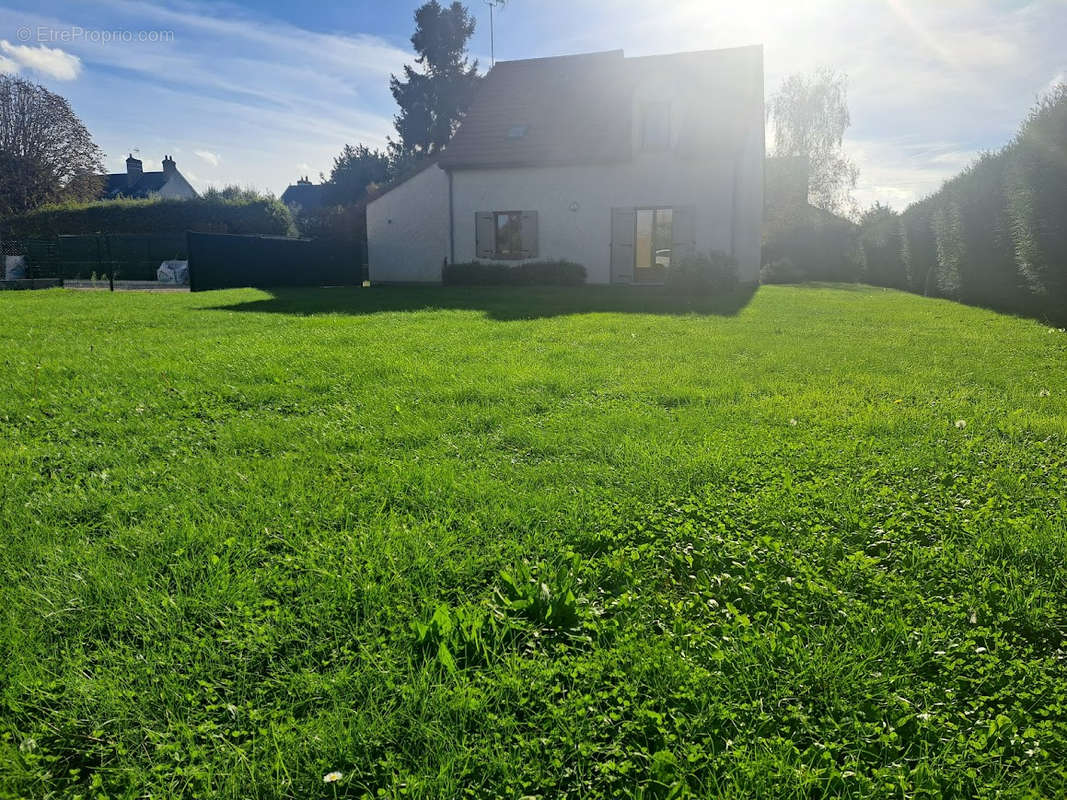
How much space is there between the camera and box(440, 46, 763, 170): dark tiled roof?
1719cm

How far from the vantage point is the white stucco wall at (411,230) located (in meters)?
19.5

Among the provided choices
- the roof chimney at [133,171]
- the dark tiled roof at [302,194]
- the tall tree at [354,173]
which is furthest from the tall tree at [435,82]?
the roof chimney at [133,171]

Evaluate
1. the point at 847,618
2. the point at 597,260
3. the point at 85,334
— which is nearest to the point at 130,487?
the point at 847,618

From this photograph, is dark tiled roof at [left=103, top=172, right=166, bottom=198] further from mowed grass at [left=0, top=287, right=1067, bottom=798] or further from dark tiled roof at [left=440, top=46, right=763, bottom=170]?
mowed grass at [left=0, top=287, right=1067, bottom=798]

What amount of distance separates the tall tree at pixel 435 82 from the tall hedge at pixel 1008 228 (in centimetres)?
2949

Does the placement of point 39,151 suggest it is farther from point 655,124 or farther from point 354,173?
point 655,124

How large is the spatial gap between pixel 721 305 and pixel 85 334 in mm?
9614

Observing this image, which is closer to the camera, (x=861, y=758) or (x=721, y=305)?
(x=861, y=758)

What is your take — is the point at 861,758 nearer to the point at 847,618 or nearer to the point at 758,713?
the point at 758,713

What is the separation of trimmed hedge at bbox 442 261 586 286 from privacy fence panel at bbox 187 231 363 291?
4.45 meters

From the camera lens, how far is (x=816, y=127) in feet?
123

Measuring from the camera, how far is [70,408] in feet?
14.2

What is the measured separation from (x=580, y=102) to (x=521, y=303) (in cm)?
992

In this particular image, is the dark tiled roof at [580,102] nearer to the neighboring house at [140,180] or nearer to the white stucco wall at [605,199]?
the white stucco wall at [605,199]
